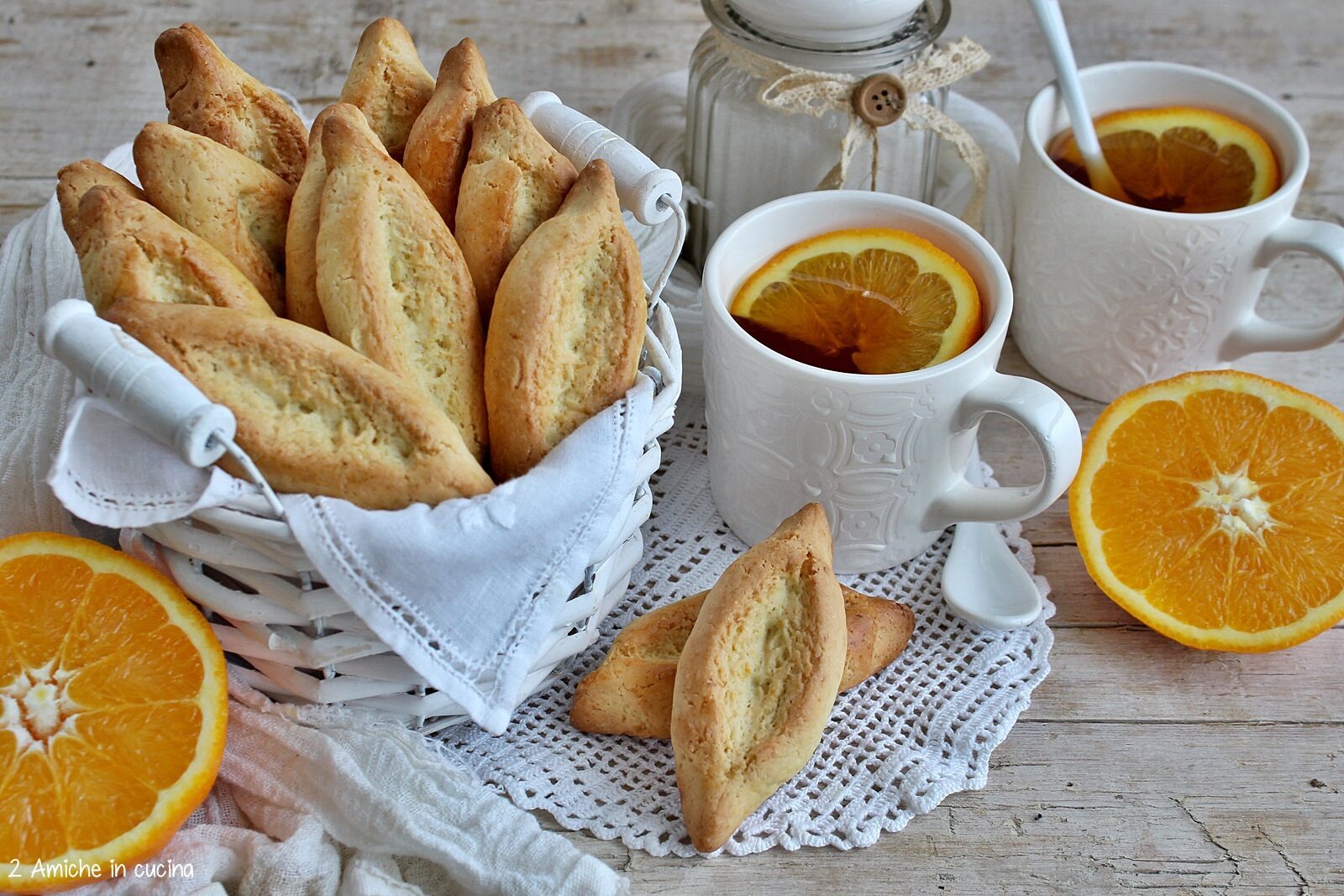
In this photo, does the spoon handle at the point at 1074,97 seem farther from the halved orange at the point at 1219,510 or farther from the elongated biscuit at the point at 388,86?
the elongated biscuit at the point at 388,86

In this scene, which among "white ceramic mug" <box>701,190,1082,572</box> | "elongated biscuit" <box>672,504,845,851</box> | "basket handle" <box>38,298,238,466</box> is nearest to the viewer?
"basket handle" <box>38,298,238,466</box>

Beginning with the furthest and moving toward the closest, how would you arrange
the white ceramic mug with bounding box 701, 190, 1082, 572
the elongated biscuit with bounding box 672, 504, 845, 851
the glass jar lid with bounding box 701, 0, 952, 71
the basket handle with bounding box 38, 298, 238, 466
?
the glass jar lid with bounding box 701, 0, 952, 71
the white ceramic mug with bounding box 701, 190, 1082, 572
the elongated biscuit with bounding box 672, 504, 845, 851
the basket handle with bounding box 38, 298, 238, 466

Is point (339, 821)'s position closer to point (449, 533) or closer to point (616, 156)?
point (449, 533)

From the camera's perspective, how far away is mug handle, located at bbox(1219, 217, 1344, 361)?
1.04m

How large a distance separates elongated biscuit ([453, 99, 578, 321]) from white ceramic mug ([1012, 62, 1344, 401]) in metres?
0.45

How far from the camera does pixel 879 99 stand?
106 cm

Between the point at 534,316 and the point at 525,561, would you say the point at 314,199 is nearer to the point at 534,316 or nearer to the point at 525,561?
the point at 534,316

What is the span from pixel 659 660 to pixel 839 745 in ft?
0.43

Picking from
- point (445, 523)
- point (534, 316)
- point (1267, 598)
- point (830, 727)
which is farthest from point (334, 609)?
point (1267, 598)

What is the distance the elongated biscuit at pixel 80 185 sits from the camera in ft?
2.68

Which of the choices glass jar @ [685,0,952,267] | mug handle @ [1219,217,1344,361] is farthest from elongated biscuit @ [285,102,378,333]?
mug handle @ [1219,217,1344,361]

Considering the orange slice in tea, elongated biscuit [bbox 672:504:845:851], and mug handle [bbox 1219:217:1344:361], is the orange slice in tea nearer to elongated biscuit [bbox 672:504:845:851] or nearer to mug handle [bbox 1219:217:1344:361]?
elongated biscuit [bbox 672:504:845:851]

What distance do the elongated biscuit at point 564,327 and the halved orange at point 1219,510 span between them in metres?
0.38

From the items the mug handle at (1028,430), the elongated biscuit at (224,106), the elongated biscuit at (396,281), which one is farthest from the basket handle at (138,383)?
the mug handle at (1028,430)
